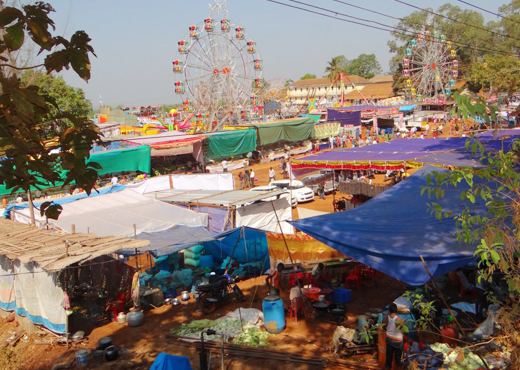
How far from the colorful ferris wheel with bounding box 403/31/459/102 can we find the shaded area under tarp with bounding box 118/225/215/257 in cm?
4479

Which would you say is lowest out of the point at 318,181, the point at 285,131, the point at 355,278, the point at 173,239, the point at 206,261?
the point at 206,261

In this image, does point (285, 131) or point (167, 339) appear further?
point (285, 131)

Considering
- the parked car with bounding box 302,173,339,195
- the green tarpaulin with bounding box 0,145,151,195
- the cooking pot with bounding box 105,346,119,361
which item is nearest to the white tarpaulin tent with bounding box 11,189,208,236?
the cooking pot with bounding box 105,346,119,361

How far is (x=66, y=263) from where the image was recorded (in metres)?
8.68

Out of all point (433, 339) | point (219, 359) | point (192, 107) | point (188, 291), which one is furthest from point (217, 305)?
point (192, 107)

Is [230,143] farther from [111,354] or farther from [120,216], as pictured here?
[111,354]

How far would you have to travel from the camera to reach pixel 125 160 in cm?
2531

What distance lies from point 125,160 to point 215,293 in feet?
54.4

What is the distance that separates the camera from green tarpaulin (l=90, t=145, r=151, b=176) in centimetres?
2434

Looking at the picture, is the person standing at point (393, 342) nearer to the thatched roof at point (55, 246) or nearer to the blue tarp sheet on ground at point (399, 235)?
the blue tarp sheet on ground at point (399, 235)

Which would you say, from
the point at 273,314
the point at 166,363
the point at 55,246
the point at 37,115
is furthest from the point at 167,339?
the point at 37,115

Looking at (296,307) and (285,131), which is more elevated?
(285,131)

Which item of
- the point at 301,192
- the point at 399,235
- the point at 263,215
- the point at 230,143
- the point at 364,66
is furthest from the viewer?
the point at 364,66

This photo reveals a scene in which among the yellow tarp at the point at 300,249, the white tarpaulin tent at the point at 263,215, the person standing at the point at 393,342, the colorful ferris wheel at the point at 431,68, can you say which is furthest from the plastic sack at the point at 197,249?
the colorful ferris wheel at the point at 431,68
